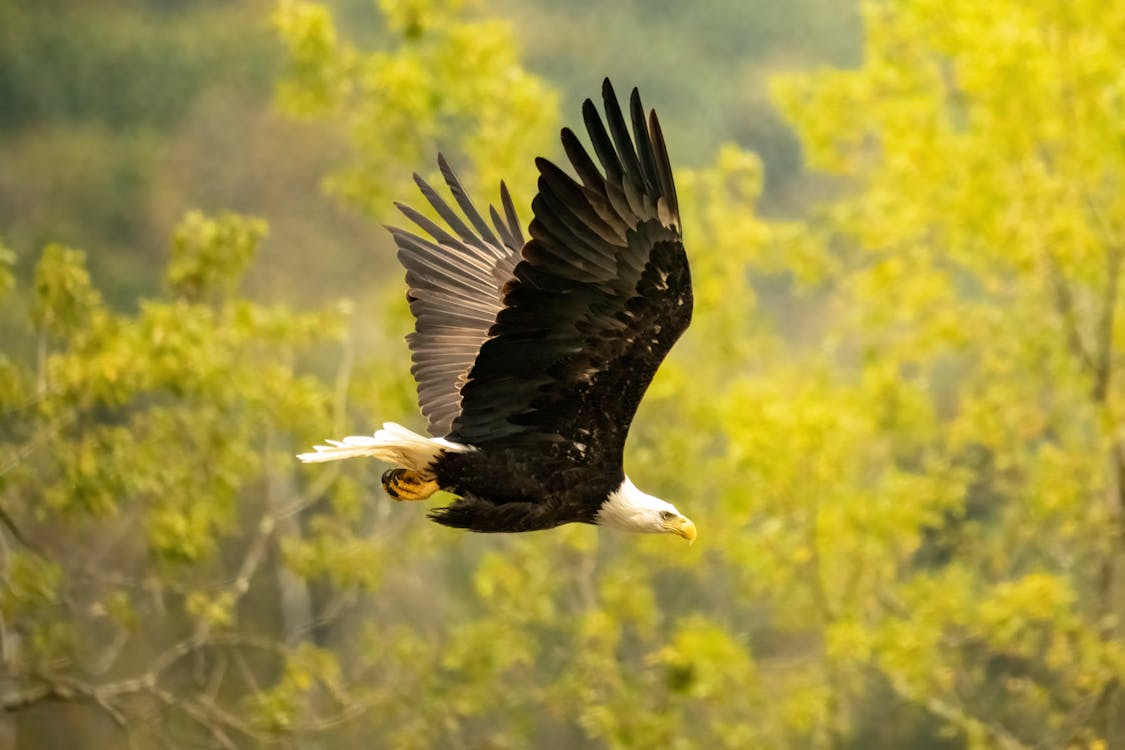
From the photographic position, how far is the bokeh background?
35.3ft

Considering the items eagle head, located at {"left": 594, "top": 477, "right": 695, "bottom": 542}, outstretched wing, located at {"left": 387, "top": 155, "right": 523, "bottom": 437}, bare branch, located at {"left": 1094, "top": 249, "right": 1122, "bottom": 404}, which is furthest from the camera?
bare branch, located at {"left": 1094, "top": 249, "right": 1122, "bottom": 404}

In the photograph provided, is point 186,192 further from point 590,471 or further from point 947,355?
point 590,471

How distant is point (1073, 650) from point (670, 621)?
558cm

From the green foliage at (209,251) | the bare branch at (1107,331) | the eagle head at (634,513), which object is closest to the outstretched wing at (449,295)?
the eagle head at (634,513)

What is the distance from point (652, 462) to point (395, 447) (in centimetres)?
939

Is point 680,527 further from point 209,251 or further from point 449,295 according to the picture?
point 209,251

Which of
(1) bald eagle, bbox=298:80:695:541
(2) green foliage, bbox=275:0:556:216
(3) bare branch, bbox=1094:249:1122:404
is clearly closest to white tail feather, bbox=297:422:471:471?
(1) bald eagle, bbox=298:80:695:541

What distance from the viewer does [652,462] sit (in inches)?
626

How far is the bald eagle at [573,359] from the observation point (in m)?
5.98

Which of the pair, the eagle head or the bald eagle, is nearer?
the bald eagle

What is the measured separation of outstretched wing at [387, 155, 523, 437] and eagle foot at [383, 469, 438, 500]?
705mm

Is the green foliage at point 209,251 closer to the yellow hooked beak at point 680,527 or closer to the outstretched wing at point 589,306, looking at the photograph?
the outstretched wing at point 589,306

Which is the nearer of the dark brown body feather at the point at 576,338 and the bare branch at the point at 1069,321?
the dark brown body feather at the point at 576,338

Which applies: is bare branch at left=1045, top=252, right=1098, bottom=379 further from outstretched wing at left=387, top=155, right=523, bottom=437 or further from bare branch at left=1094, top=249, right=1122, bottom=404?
outstretched wing at left=387, top=155, right=523, bottom=437
